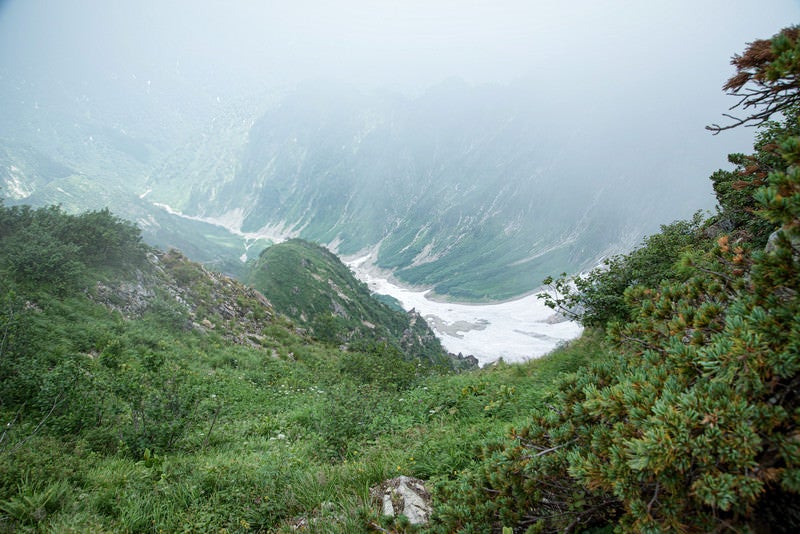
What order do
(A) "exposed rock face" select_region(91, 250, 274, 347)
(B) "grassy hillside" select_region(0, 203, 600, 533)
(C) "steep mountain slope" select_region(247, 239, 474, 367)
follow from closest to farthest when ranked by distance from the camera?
(B) "grassy hillside" select_region(0, 203, 600, 533) < (A) "exposed rock face" select_region(91, 250, 274, 347) < (C) "steep mountain slope" select_region(247, 239, 474, 367)

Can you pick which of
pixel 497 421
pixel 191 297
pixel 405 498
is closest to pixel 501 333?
pixel 191 297

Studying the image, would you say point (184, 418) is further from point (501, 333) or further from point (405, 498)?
point (501, 333)

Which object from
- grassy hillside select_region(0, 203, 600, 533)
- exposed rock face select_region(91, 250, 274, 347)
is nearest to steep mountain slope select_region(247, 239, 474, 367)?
exposed rock face select_region(91, 250, 274, 347)

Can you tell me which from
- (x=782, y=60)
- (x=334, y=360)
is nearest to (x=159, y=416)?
(x=782, y=60)

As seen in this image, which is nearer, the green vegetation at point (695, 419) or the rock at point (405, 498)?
the green vegetation at point (695, 419)

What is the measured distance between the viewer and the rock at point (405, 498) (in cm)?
434

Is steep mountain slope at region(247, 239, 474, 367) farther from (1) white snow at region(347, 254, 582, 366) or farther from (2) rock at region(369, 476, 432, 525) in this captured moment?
(1) white snow at region(347, 254, 582, 366)

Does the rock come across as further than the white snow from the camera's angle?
No

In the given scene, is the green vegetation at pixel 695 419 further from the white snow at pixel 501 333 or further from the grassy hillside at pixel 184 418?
the white snow at pixel 501 333

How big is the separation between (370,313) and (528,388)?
7953 cm

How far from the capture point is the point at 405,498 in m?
4.67

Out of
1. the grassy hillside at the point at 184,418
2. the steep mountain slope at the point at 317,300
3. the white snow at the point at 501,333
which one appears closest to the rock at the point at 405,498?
the grassy hillside at the point at 184,418

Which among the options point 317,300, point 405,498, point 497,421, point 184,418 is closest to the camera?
point 405,498

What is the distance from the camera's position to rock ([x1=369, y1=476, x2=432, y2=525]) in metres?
4.34
